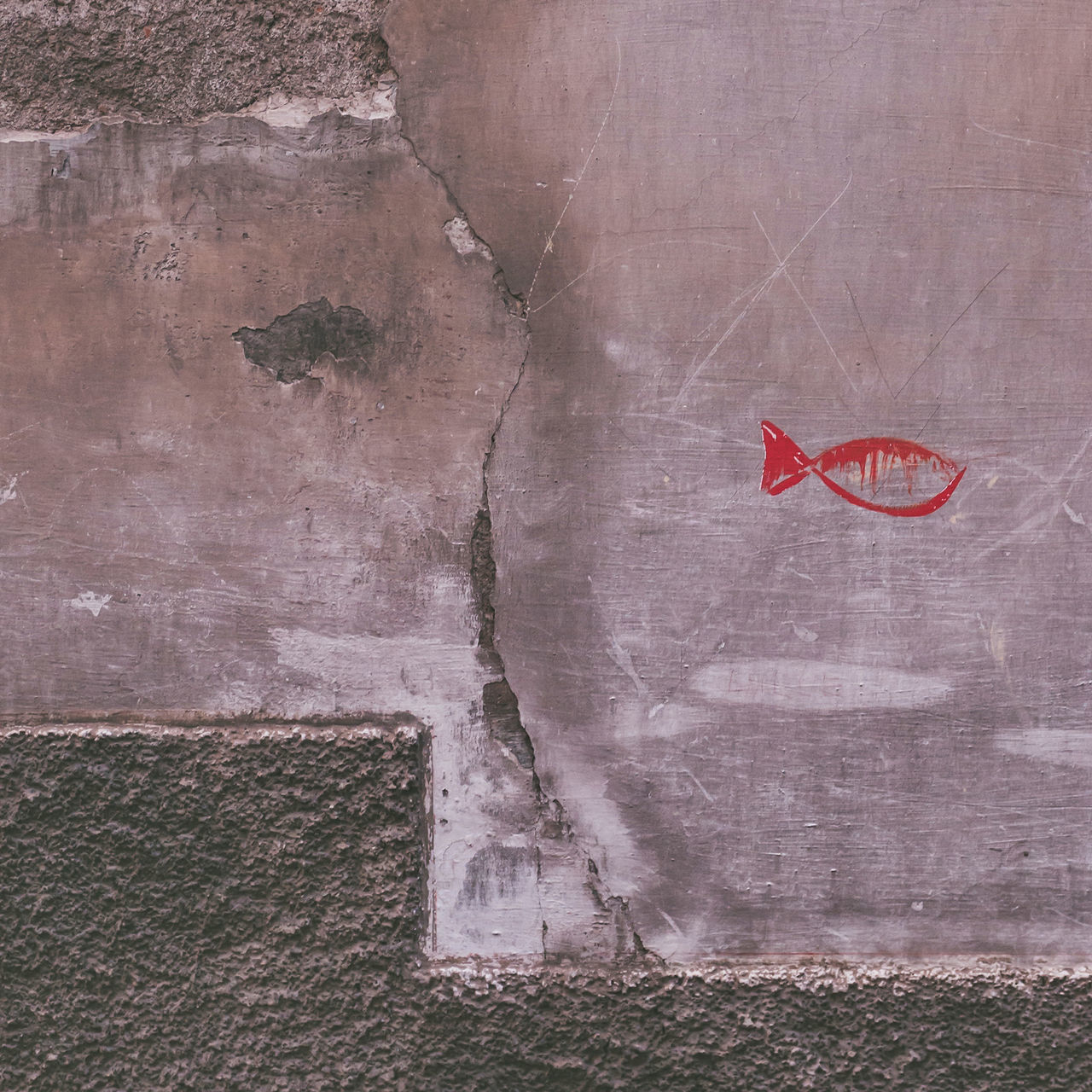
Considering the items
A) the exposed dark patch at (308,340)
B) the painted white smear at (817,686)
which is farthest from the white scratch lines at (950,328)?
the exposed dark patch at (308,340)

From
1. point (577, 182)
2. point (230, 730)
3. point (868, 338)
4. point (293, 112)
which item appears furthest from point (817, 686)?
point (293, 112)

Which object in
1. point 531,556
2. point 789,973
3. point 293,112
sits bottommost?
point 789,973

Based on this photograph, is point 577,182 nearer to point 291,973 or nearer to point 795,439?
point 795,439

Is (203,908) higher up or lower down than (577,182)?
lower down

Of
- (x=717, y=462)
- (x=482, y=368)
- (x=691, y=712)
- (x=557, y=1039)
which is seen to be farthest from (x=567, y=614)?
(x=557, y=1039)

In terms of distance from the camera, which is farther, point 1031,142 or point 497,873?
point 497,873

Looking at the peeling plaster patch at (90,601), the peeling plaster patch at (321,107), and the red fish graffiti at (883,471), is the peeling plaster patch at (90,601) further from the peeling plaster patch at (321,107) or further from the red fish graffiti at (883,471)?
the red fish graffiti at (883,471)

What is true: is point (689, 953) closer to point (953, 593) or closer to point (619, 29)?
point (953, 593)
